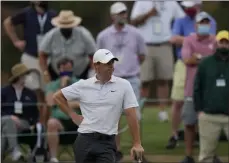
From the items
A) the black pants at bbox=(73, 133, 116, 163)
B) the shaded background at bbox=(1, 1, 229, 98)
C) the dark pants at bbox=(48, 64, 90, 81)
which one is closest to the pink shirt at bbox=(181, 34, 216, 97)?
the dark pants at bbox=(48, 64, 90, 81)

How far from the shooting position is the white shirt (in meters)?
14.4

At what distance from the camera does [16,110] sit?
12766mm

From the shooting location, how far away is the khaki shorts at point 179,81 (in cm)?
1367

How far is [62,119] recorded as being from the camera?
42.1 ft

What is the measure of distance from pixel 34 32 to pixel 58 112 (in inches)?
67.7

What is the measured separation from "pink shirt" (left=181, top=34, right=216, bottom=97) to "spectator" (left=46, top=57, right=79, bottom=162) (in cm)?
165

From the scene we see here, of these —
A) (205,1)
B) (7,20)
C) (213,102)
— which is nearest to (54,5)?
(7,20)

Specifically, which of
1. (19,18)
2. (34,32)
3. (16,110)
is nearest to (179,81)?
(34,32)

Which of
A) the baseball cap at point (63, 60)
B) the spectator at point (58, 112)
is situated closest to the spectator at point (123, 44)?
the baseball cap at point (63, 60)

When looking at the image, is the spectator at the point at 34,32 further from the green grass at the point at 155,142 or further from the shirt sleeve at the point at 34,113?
the green grass at the point at 155,142

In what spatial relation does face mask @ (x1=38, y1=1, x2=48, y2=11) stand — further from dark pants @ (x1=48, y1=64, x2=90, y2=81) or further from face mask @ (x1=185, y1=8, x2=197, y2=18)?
face mask @ (x1=185, y1=8, x2=197, y2=18)

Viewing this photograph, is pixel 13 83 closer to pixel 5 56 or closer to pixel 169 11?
pixel 169 11

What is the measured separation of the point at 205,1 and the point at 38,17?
3182 mm

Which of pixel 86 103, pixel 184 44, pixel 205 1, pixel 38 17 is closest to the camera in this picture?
pixel 86 103
